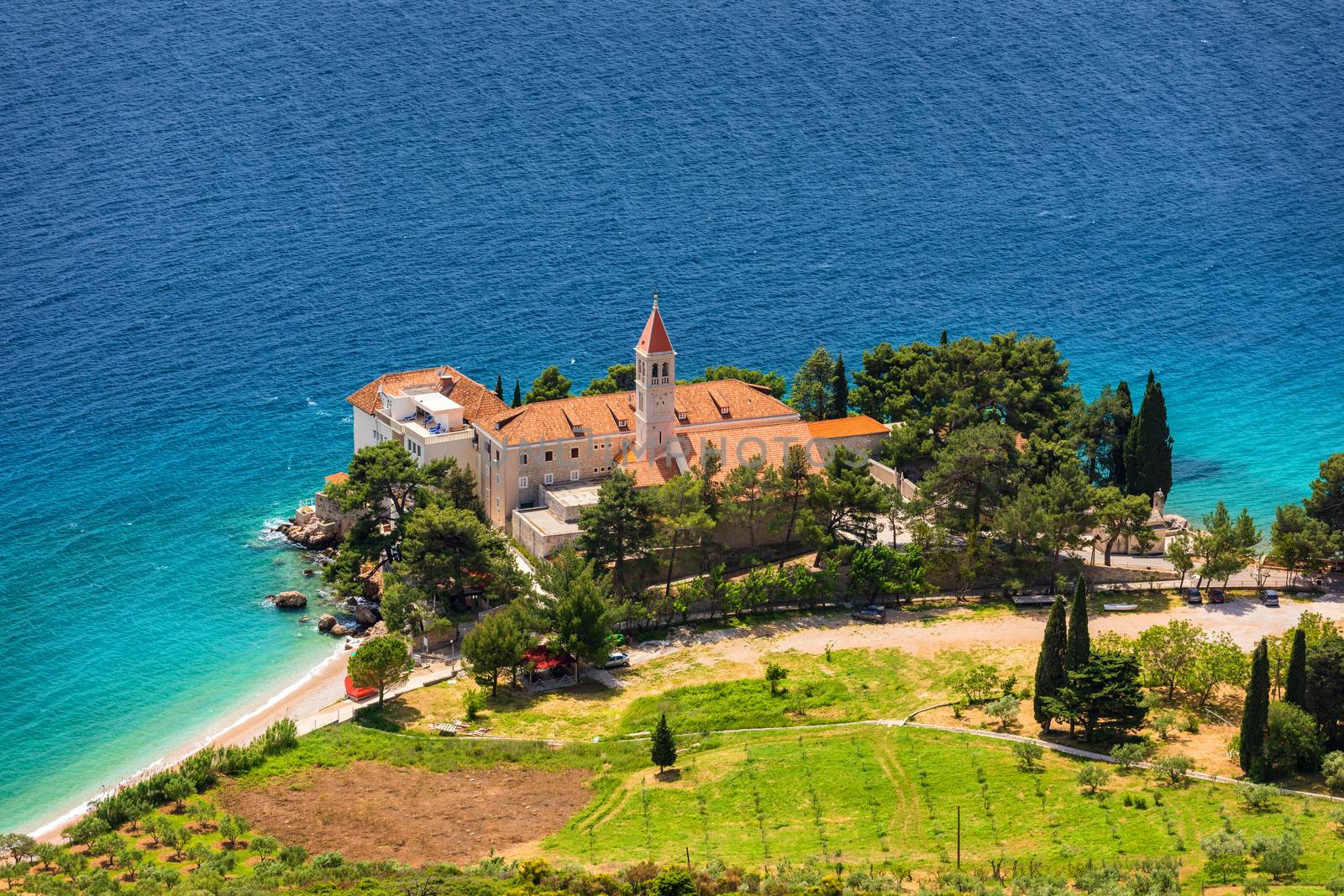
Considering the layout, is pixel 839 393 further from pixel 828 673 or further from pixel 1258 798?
pixel 1258 798

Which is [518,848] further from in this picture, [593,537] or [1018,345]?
[1018,345]

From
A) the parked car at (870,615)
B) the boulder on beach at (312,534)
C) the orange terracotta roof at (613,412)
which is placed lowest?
the parked car at (870,615)

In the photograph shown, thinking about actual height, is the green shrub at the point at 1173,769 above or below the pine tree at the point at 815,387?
below

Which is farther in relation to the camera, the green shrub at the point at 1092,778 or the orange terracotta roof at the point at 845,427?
the orange terracotta roof at the point at 845,427

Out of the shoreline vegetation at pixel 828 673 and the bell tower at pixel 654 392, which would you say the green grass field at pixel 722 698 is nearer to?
the shoreline vegetation at pixel 828 673

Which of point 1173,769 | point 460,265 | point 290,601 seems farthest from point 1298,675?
point 460,265

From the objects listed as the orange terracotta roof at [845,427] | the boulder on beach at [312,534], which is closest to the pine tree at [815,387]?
the orange terracotta roof at [845,427]
